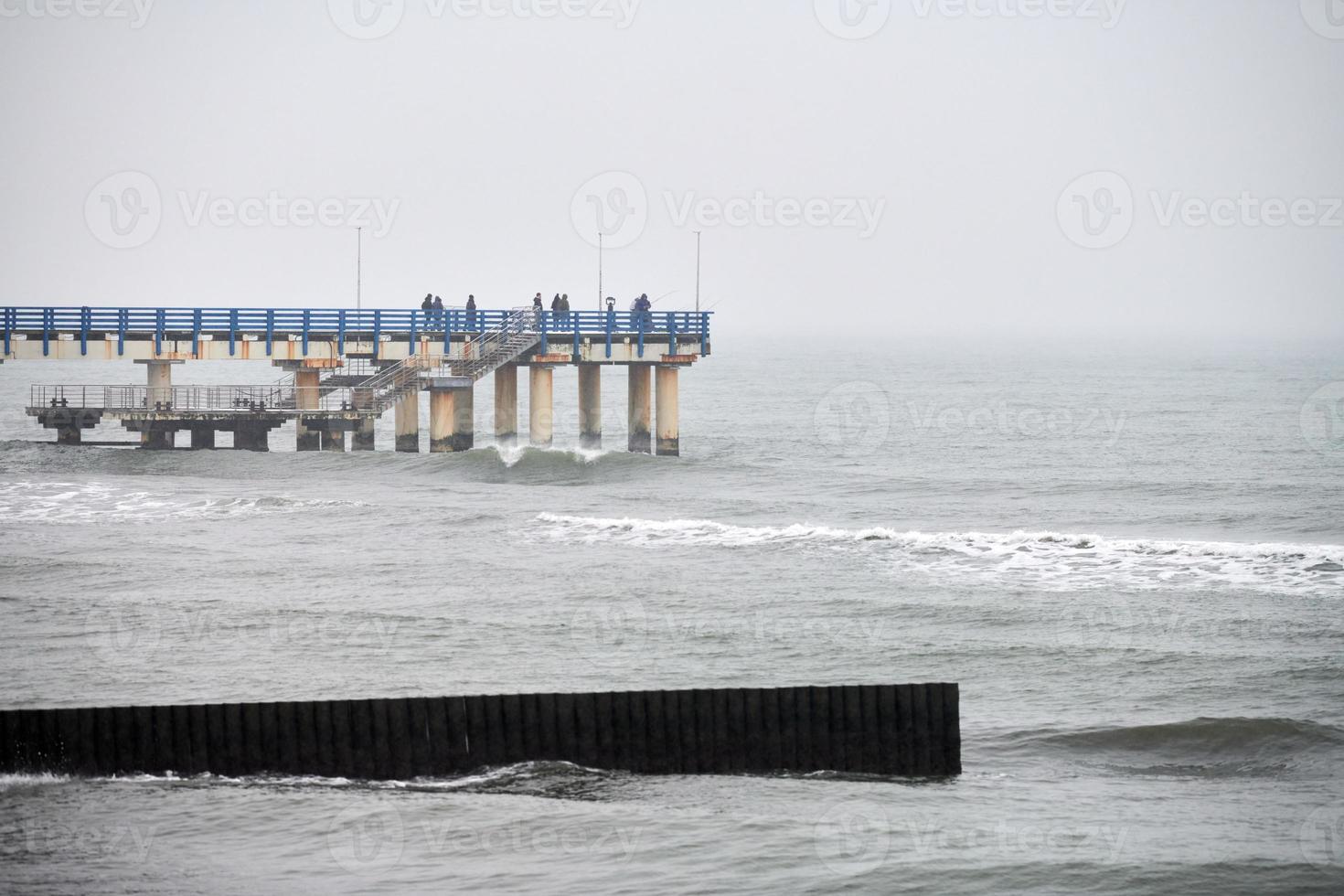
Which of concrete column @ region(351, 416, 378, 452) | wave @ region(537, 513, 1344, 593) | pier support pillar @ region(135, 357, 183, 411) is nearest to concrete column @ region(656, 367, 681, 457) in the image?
concrete column @ region(351, 416, 378, 452)

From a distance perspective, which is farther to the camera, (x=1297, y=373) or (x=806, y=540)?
(x=1297, y=373)

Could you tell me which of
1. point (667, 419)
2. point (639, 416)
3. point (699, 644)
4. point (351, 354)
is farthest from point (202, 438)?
point (699, 644)

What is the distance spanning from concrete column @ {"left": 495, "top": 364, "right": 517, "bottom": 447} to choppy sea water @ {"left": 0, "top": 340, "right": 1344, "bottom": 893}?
0.97 m

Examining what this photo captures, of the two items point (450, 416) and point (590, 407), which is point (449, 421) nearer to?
point (450, 416)

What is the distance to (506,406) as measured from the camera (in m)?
55.3

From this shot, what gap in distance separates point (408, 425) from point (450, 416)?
2443 millimetres

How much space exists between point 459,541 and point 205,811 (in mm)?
19593

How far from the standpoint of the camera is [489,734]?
1789 centimetres

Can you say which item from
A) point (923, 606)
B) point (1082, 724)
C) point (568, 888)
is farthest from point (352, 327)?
point (568, 888)

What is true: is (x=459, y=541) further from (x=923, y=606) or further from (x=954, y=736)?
(x=954, y=736)

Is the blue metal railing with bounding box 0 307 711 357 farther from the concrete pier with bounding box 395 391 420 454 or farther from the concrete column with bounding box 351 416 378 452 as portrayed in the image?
the concrete column with bounding box 351 416 378 452

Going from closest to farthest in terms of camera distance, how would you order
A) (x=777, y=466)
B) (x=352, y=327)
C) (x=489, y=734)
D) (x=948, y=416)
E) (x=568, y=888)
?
1. (x=568, y=888)
2. (x=489, y=734)
3. (x=352, y=327)
4. (x=777, y=466)
5. (x=948, y=416)

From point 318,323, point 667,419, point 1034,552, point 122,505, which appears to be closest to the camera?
point 1034,552

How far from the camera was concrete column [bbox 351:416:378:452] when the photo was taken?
54562mm
